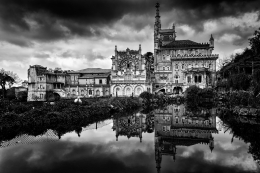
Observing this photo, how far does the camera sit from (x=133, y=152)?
400 inches

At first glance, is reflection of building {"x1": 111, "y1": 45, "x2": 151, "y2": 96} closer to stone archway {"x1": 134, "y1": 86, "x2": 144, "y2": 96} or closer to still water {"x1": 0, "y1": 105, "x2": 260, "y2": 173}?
stone archway {"x1": 134, "y1": 86, "x2": 144, "y2": 96}

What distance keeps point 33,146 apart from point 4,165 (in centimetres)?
270

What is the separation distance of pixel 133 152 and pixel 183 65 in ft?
153

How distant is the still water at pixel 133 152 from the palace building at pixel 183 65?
3616 centimetres

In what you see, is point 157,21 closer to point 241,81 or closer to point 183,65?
point 183,65

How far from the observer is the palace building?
4975cm

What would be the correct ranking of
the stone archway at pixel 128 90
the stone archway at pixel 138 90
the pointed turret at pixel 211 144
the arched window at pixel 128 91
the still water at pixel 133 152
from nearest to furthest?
the still water at pixel 133 152 → the pointed turret at pixel 211 144 → the stone archway at pixel 138 90 → the stone archway at pixel 128 90 → the arched window at pixel 128 91

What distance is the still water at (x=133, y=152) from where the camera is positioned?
8070 millimetres

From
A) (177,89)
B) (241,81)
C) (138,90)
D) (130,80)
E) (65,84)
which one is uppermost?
(130,80)

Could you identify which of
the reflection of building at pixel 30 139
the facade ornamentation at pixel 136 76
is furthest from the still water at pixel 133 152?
the facade ornamentation at pixel 136 76

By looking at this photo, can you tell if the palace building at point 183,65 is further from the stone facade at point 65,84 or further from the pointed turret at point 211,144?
the pointed turret at point 211,144

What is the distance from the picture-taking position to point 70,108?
1997 centimetres

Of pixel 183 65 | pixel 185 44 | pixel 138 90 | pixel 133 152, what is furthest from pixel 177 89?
pixel 133 152

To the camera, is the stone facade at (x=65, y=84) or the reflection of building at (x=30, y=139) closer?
the reflection of building at (x=30, y=139)
